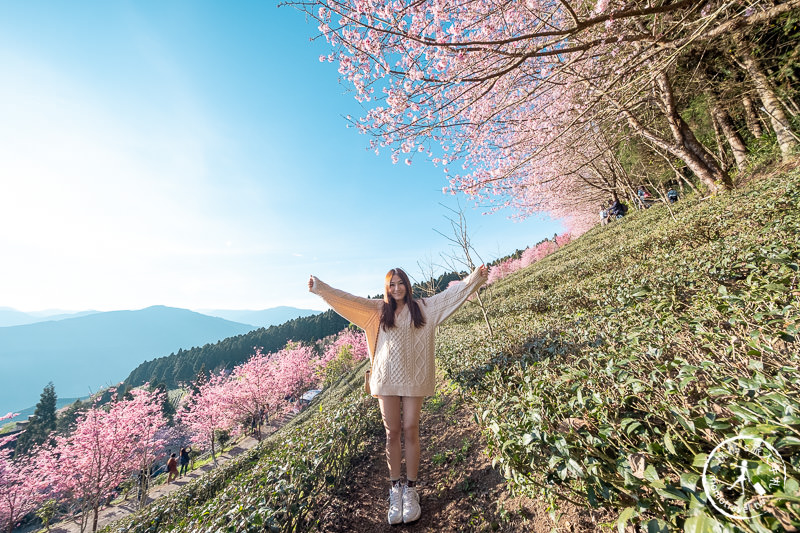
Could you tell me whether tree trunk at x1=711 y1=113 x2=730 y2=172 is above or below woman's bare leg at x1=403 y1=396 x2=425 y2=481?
above

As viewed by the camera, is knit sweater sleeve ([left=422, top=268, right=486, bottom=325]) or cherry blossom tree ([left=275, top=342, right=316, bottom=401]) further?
cherry blossom tree ([left=275, top=342, right=316, bottom=401])

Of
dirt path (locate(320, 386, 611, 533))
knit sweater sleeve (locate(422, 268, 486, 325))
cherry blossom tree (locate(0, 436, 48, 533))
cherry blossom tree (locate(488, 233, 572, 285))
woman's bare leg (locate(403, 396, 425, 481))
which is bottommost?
cherry blossom tree (locate(0, 436, 48, 533))

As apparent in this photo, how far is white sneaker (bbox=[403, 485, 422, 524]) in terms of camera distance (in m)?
2.58

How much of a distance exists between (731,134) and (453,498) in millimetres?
16901

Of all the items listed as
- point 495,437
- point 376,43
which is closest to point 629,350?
point 495,437

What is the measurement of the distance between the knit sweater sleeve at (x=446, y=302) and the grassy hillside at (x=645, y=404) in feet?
3.08

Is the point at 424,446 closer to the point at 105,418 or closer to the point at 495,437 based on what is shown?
the point at 495,437

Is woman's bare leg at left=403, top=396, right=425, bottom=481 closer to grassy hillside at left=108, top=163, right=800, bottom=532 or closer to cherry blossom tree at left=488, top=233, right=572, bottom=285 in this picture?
grassy hillside at left=108, top=163, right=800, bottom=532

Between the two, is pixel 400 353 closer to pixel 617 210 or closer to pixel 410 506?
pixel 410 506

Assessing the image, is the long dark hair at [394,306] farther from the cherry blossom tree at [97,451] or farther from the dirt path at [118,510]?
the cherry blossom tree at [97,451]

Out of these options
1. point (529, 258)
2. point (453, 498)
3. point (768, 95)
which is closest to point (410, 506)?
point (453, 498)

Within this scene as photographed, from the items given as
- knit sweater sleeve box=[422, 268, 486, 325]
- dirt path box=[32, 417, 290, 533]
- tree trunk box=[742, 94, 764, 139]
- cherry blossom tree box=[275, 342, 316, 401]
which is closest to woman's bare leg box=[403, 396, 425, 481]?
knit sweater sleeve box=[422, 268, 486, 325]

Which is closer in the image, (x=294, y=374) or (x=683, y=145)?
(x=683, y=145)

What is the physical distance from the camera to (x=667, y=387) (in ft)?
5.82
